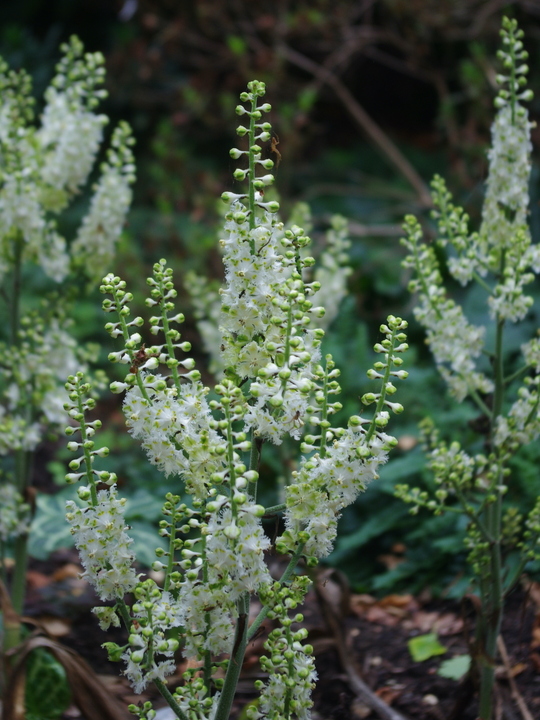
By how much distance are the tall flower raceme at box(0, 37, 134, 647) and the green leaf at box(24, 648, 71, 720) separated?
53 centimetres

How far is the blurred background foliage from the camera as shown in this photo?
10.5ft

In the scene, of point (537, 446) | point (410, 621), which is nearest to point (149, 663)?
point (410, 621)

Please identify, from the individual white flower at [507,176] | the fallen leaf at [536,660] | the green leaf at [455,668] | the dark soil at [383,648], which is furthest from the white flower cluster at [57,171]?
the fallen leaf at [536,660]

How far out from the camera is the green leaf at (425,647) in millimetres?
2475

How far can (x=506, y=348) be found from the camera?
3.66 metres

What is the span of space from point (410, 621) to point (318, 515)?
1635 millimetres

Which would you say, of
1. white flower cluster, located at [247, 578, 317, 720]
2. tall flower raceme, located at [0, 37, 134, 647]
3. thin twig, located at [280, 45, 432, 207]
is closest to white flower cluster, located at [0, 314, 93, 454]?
tall flower raceme, located at [0, 37, 134, 647]

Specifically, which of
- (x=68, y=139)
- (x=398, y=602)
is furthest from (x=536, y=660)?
(x=68, y=139)

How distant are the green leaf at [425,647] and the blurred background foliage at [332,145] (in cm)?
23

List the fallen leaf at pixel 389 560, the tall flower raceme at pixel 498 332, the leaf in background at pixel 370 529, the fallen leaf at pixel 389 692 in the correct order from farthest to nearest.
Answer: the fallen leaf at pixel 389 560
the leaf in background at pixel 370 529
the fallen leaf at pixel 389 692
the tall flower raceme at pixel 498 332

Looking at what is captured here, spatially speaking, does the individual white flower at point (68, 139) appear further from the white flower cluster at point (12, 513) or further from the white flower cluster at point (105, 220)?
the white flower cluster at point (12, 513)

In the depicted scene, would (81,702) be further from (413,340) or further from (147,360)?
(413,340)

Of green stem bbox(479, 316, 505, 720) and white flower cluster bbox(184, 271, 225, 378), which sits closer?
green stem bbox(479, 316, 505, 720)

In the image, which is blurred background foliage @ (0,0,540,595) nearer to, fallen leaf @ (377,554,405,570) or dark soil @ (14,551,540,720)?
fallen leaf @ (377,554,405,570)
